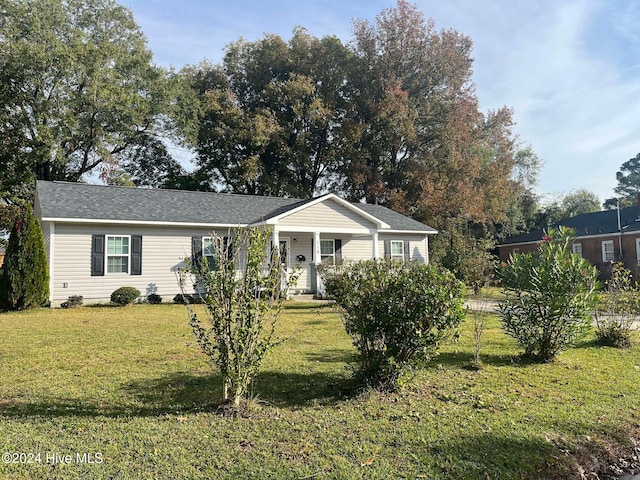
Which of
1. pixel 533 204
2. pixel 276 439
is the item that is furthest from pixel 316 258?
pixel 533 204

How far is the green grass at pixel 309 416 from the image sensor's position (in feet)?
10.8

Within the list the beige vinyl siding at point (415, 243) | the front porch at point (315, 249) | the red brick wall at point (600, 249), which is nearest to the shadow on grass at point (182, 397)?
the front porch at point (315, 249)

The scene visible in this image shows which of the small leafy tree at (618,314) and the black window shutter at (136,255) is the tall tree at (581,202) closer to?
the small leafy tree at (618,314)

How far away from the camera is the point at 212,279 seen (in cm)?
410

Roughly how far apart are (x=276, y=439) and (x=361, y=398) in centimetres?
133

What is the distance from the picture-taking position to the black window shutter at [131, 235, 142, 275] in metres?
14.5

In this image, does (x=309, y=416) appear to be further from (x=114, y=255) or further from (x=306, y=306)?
(x=114, y=255)

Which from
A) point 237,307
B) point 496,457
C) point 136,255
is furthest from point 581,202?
point 237,307

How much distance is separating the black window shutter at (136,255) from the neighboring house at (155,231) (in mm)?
32

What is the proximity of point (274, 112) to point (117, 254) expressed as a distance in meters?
18.4

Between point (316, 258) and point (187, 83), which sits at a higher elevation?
point (187, 83)

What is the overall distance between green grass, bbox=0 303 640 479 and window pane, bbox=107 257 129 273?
288 inches

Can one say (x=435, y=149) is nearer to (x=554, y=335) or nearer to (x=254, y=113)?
(x=254, y=113)

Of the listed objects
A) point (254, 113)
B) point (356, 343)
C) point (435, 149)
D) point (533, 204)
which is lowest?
point (356, 343)
